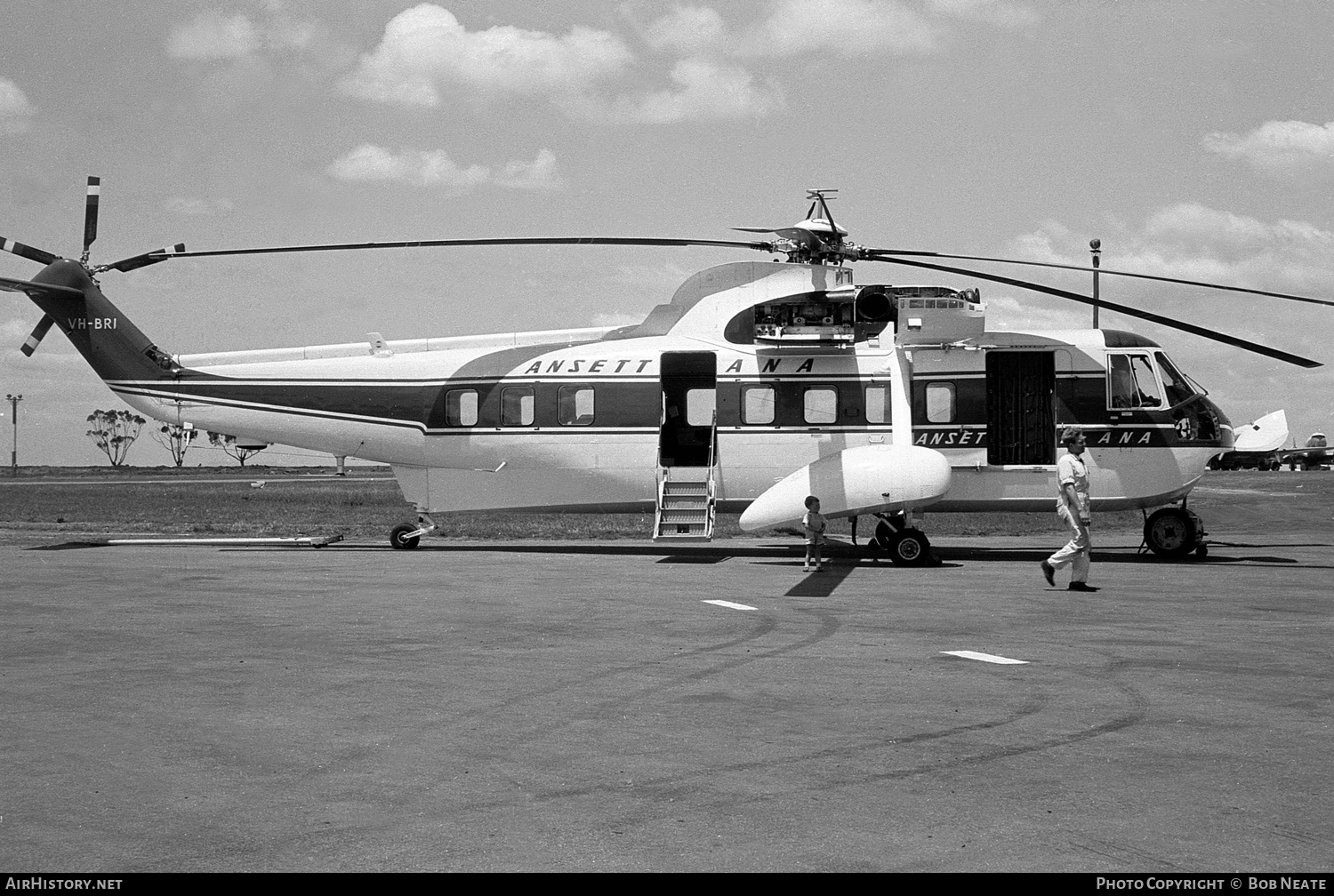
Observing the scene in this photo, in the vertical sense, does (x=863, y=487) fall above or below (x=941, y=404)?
below

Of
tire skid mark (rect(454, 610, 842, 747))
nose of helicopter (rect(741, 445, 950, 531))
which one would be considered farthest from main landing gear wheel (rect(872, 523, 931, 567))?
tire skid mark (rect(454, 610, 842, 747))

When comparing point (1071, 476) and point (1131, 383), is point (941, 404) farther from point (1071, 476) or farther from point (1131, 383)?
Answer: point (1071, 476)

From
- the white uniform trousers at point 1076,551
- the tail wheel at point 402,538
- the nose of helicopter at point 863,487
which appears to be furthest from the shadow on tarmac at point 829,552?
the white uniform trousers at point 1076,551

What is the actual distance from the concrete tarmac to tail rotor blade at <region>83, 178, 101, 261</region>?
11.1 metres

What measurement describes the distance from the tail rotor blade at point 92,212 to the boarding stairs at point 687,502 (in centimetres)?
1187

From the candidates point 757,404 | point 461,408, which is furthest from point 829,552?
point 461,408

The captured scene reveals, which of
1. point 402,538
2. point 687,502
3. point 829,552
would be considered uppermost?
point 687,502

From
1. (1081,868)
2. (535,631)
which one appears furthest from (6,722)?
(1081,868)

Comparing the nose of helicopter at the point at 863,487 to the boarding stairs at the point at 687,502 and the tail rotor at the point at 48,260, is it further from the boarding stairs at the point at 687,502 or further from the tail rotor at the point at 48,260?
the tail rotor at the point at 48,260

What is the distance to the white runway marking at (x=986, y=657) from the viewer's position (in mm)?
10277

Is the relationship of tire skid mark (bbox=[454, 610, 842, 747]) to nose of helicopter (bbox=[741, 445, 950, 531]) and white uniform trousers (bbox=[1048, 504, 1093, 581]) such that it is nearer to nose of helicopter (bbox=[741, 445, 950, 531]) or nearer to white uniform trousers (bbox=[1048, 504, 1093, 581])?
white uniform trousers (bbox=[1048, 504, 1093, 581])

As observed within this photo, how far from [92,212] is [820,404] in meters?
14.2

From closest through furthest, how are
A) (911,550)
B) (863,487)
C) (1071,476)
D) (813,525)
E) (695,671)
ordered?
(695,671), (1071,476), (813,525), (863,487), (911,550)

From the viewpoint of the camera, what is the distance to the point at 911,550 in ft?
67.4
